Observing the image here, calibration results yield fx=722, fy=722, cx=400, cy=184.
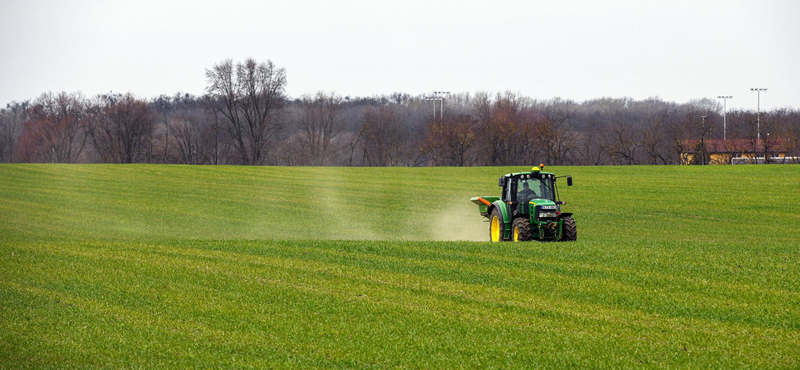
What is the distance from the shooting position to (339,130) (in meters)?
112

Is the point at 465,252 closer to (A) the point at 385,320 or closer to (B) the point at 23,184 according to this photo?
(A) the point at 385,320

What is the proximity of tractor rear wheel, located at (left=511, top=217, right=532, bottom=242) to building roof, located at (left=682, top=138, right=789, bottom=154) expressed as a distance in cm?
7791

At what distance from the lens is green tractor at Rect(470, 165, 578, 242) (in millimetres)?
19141

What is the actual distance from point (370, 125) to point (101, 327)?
98.5 meters

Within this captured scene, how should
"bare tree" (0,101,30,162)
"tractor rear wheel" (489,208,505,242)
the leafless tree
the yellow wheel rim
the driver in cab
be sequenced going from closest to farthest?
the driver in cab, "tractor rear wheel" (489,208,505,242), the yellow wheel rim, the leafless tree, "bare tree" (0,101,30,162)

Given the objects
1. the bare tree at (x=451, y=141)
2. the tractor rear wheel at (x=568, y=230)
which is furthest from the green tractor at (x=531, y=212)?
the bare tree at (x=451, y=141)

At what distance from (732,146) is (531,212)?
81406 mm

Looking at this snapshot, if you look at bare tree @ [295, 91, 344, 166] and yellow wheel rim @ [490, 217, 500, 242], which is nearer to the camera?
yellow wheel rim @ [490, 217, 500, 242]

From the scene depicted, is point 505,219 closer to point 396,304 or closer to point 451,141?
point 396,304

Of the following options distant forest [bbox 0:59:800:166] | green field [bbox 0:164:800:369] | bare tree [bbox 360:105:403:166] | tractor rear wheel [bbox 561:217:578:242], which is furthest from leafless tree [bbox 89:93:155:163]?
tractor rear wheel [bbox 561:217:578:242]

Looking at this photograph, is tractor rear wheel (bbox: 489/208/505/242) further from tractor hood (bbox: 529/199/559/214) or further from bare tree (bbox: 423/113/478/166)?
bare tree (bbox: 423/113/478/166)

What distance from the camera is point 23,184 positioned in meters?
46.8

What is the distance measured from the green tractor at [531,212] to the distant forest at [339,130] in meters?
71.9

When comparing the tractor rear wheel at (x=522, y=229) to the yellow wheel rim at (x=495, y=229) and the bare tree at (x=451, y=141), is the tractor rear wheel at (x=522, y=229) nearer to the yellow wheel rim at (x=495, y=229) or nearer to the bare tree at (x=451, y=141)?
the yellow wheel rim at (x=495, y=229)
